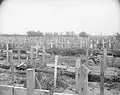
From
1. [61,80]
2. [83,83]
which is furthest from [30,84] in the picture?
[61,80]

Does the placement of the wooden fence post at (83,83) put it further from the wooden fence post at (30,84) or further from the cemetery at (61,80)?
the wooden fence post at (30,84)

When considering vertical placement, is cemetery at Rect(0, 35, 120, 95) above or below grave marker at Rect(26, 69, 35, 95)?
below

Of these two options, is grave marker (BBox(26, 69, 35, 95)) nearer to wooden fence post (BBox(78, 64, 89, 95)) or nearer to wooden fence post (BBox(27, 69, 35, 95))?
wooden fence post (BBox(27, 69, 35, 95))

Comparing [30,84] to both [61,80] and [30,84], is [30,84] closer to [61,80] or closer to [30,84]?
[30,84]

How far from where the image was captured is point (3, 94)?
3.19 feet

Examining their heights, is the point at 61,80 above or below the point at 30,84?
below

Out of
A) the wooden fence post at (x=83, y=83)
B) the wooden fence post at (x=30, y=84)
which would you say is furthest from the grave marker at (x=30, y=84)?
the wooden fence post at (x=83, y=83)

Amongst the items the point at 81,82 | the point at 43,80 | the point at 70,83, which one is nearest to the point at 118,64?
the point at 70,83

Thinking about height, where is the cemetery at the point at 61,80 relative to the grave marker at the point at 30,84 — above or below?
below

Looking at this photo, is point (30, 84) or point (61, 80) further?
point (61, 80)

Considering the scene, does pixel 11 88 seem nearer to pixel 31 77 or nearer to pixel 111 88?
pixel 31 77

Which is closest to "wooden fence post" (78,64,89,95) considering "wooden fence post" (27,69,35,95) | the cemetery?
the cemetery

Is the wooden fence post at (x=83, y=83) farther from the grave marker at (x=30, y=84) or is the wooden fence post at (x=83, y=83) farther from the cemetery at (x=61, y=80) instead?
the grave marker at (x=30, y=84)

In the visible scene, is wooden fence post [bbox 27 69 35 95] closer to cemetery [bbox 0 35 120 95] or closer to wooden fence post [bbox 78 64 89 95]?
cemetery [bbox 0 35 120 95]
